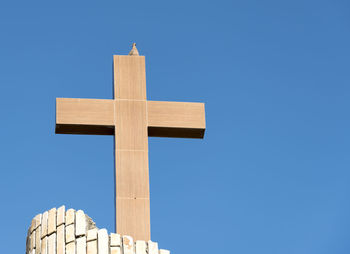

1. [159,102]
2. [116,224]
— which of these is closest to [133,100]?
[159,102]

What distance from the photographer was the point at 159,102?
10625 mm

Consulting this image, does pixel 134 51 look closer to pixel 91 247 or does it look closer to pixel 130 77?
pixel 130 77

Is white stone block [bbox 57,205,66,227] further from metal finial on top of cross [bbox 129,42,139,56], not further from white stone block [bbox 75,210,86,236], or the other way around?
metal finial on top of cross [bbox 129,42,139,56]

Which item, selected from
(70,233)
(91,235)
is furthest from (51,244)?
(91,235)

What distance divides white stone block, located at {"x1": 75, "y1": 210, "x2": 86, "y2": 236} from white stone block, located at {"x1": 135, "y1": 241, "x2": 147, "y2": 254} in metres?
0.60

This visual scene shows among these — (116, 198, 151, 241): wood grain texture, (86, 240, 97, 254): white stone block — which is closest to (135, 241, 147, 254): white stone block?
(86, 240, 97, 254): white stone block

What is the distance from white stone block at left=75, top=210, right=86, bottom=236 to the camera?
28.7ft

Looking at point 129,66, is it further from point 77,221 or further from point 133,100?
point 77,221

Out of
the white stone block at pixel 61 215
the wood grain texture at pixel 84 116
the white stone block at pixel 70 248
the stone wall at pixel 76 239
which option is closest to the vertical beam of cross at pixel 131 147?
the wood grain texture at pixel 84 116

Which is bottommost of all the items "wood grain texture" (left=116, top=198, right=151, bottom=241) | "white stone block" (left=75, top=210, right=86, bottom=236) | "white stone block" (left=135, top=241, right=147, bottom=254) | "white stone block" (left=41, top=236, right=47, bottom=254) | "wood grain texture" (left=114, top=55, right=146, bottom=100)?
"white stone block" (left=135, top=241, right=147, bottom=254)

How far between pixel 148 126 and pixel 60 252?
7.83 feet

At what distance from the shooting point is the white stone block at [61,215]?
29.3ft

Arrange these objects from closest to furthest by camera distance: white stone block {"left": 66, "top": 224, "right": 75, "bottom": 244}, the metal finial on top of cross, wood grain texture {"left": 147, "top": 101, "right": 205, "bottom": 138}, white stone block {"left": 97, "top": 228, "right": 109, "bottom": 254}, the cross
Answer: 1. white stone block {"left": 97, "top": 228, "right": 109, "bottom": 254}
2. white stone block {"left": 66, "top": 224, "right": 75, "bottom": 244}
3. the cross
4. wood grain texture {"left": 147, "top": 101, "right": 205, "bottom": 138}
5. the metal finial on top of cross

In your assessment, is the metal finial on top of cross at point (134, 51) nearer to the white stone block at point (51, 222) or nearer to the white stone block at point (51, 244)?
the white stone block at point (51, 222)
